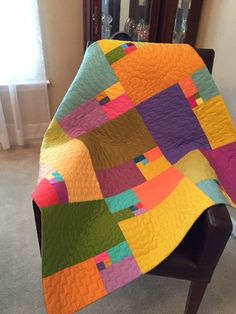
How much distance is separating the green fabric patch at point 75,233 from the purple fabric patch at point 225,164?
1.58ft

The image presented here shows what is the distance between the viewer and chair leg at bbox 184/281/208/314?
934 millimetres

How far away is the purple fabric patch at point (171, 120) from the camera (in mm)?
1201

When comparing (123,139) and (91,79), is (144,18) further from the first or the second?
(123,139)

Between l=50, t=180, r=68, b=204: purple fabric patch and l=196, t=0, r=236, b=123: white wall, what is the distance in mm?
1162

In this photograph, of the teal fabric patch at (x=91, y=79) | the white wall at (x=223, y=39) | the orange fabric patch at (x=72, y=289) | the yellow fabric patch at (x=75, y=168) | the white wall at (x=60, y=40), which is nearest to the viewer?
the orange fabric patch at (x=72, y=289)

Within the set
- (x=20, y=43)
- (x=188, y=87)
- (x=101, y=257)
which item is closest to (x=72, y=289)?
(x=101, y=257)

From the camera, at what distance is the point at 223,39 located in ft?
5.25

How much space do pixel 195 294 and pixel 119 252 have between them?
0.34 m

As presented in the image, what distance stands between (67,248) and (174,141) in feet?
2.19

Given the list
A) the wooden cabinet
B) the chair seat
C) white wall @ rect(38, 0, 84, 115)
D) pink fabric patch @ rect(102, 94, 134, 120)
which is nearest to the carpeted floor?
the chair seat

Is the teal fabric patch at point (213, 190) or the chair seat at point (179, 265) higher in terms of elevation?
the teal fabric patch at point (213, 190)

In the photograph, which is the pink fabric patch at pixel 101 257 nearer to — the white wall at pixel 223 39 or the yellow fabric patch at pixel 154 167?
the yellow fabric patch at pixel 154 167

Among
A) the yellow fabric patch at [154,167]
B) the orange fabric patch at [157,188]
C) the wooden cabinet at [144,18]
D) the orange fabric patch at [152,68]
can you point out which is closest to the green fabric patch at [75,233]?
the orange fabric patch at [157,188]

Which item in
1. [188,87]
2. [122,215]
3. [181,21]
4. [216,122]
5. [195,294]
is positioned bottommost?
[195,294]
